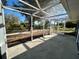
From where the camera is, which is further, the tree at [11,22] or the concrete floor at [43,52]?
the tree at [11,22]

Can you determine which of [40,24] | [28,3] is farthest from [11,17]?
[40,24]

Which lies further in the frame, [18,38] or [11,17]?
[18,38]

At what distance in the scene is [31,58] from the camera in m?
4.95

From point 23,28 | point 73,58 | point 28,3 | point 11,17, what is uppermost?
point 28,3

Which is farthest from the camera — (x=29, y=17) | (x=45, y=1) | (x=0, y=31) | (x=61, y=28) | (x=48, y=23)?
(x=61, y=28)

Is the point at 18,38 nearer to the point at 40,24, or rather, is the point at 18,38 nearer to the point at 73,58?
the point at 40,24

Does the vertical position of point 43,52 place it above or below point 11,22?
below

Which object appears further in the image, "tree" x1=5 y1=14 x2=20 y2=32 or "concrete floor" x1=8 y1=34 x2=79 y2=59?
"tree" x1=5 y1=14 x2=20 y2=32

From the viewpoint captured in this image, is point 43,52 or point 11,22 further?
point 11,22

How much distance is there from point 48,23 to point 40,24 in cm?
182

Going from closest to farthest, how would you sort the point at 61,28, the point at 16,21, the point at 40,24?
the point at 16,21, the point at 40,24, the point at 61,28

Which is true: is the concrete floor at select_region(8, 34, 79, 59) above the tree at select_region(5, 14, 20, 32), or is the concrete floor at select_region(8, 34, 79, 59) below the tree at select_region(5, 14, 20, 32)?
below

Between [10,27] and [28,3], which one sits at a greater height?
[28,3]

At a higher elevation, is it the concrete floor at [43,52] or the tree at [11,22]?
the tree at [11,22]
